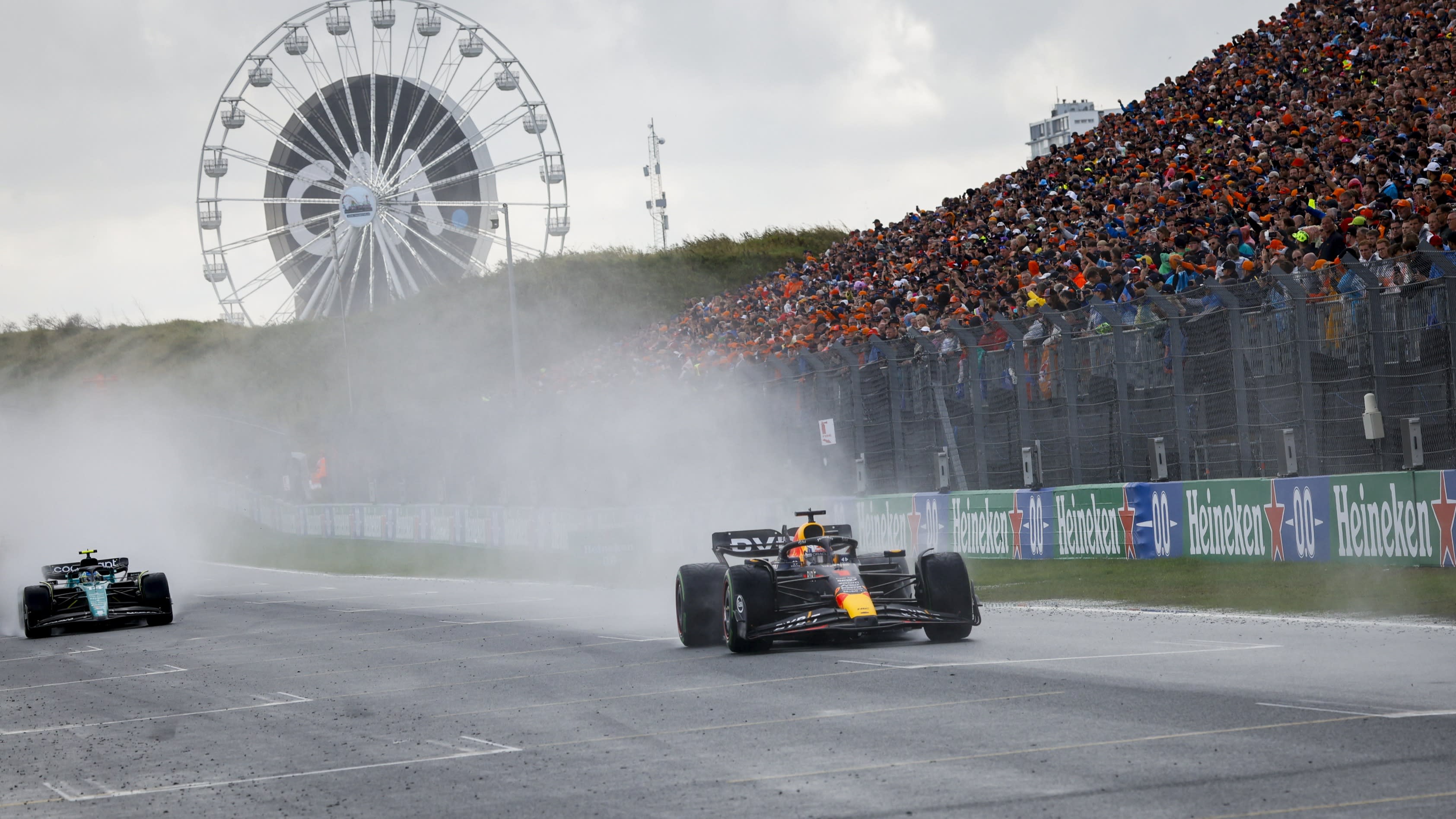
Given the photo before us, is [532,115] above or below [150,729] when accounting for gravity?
above

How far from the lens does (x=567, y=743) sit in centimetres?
935

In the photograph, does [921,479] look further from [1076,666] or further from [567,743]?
[567,743]

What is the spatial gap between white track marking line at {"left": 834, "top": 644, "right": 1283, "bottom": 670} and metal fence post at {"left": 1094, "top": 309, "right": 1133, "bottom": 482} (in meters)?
7.42

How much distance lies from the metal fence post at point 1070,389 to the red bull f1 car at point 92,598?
11642 mm

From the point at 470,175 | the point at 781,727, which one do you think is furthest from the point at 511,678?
the point at 470,175

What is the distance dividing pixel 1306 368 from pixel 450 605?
1180cm

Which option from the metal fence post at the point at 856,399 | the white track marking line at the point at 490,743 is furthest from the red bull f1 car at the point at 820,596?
the metal fence post at the point at 856,399

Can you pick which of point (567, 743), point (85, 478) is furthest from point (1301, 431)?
point (85, 478)

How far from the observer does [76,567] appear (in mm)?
22375

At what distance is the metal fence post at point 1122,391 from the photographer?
1947cm

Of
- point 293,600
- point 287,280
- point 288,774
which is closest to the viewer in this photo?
point 288,774

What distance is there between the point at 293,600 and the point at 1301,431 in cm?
1631

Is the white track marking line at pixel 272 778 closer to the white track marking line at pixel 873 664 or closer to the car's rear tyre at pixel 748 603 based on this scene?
the white track marking line at pixel 873 664

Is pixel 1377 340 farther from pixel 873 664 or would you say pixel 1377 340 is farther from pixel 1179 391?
pixel 873 664
